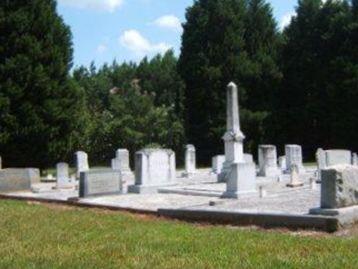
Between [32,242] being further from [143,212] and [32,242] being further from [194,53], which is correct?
[194,53]

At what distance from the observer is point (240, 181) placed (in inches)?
737

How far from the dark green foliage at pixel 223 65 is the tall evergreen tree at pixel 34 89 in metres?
13.6

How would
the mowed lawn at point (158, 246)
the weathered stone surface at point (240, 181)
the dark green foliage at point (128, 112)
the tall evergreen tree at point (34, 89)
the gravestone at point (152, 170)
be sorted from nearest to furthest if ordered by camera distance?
1. the mowed lawn at point (158, 246)
2. the weathered stone surface at point (240, 181)
3. the gravestone at point (152, 170)
4. the tall evergreen tree at point (34, 89)
5. the dark green foliage at point (128, 112)

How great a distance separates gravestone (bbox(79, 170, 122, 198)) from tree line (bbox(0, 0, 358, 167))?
16031mm

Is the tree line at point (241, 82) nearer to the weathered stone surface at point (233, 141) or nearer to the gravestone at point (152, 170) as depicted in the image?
the weathered stone surface at point (233, 141)

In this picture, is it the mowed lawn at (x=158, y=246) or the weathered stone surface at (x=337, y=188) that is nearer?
the mowed lawn at (x=158, y=246)

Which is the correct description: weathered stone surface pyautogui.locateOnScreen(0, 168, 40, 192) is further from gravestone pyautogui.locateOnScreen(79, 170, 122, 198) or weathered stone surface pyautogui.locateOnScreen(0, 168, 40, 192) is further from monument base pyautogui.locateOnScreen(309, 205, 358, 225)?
monument base pyautogui.locateOnScreen(309, 205, 358, 225)

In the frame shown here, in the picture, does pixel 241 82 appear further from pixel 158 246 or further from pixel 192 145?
pixel 158 246

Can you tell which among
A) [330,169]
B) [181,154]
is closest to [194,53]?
[181,154]

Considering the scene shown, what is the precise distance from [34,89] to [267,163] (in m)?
13.5

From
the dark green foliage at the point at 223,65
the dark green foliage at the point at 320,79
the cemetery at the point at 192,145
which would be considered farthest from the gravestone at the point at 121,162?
the dark green foliage at the point at 320,79

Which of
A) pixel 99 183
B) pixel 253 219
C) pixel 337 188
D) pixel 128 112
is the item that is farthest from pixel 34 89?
pixel 337 188

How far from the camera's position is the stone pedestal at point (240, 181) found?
61.1ft

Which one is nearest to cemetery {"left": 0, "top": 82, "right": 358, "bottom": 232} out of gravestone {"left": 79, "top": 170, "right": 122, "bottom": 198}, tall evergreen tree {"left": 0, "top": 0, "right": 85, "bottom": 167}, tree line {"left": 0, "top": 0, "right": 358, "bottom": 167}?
gravestone {"left": 79, "top": 170, "right": 122, "bottom": 198}
